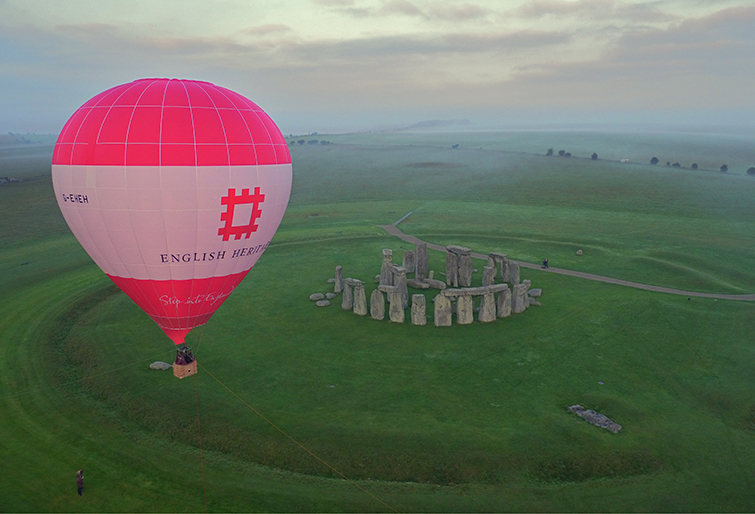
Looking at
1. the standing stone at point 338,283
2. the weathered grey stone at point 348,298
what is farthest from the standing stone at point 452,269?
the weathered grey stone at point 348,298

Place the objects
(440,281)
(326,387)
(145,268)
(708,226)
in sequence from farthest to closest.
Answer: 1. (708,226)
2. (440,281)
3. (326,387)
4. (145,268)

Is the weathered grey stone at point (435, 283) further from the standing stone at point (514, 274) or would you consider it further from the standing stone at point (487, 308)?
the standing stone at point (487, 308)

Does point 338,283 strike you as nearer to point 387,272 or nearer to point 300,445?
point 387,272

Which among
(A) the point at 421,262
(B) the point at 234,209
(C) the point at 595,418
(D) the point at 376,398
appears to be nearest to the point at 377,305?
(D) the point at 376,398

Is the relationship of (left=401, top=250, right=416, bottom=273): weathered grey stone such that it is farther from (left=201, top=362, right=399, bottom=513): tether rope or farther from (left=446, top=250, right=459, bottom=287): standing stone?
(left=201, top=362, right=399, bottom=513): tether rope

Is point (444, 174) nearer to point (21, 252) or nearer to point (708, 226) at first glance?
point (708, 226)

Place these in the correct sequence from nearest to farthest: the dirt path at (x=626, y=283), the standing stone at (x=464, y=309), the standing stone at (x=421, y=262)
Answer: the standing stone at (x=464, y=309)
the dirt path at (x=626, y=283)
the standing stone at (x=421, y=262)

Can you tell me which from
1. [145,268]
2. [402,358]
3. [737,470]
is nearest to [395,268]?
[402,358]

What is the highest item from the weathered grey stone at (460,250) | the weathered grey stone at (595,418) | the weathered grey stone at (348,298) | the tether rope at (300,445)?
the weathered grey stone at (460,250)
